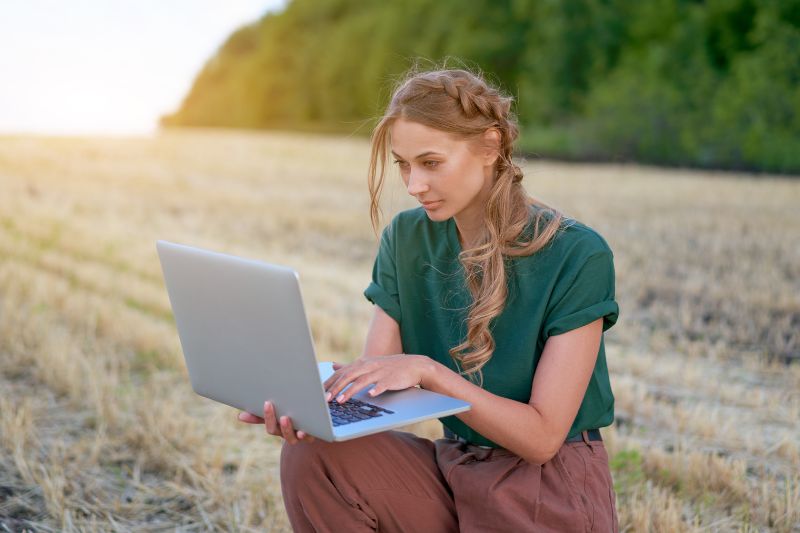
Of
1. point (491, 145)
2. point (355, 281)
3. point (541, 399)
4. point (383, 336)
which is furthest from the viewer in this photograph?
point (355, 281)

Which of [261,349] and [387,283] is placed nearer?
[261,349]

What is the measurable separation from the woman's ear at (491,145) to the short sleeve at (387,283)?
391mm

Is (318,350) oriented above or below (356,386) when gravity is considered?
below

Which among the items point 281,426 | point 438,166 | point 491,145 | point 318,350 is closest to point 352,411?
point 281,426

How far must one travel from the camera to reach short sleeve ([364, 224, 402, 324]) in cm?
306

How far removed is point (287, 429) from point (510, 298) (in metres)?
0.69

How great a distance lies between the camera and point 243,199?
1477cm

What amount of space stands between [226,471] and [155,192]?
11.1 meters

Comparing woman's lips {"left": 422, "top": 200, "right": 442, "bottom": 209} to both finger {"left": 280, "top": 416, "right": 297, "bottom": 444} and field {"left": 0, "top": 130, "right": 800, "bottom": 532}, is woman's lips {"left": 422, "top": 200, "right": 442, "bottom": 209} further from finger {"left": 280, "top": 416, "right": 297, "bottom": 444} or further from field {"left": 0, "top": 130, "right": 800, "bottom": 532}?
field {"left": 0, "top": 130, "right": 800, "bottom": 532}

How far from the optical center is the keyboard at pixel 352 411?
242 centimetres

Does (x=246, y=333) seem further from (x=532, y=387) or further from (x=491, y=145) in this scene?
(x=491, y=145)

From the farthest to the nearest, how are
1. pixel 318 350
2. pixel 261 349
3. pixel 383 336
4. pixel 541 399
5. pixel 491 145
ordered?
pixel 318 350 < pixel 383 336 < pixel 491 145 < pixel 541 399 < pixel 261 349

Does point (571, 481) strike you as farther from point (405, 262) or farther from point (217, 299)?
point (217, 299)

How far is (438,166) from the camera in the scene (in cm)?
277
